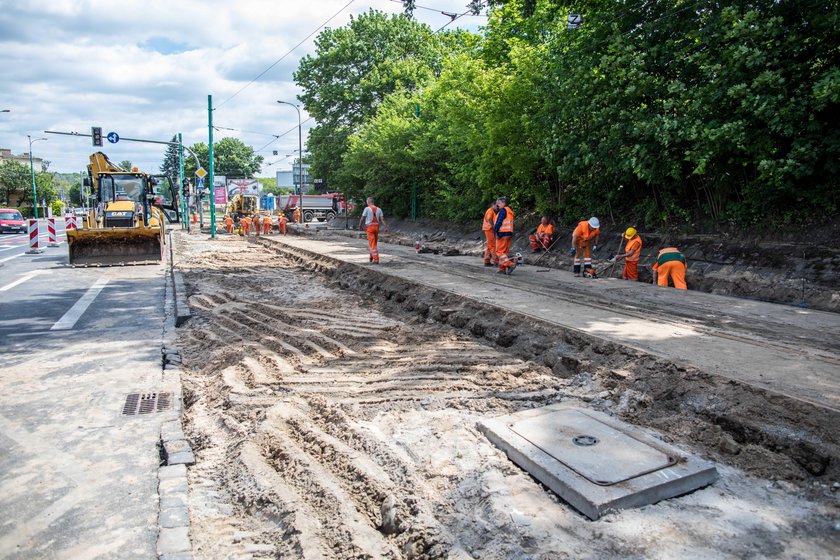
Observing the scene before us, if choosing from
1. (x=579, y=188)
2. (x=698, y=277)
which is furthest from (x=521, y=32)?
(x=698, y=277)

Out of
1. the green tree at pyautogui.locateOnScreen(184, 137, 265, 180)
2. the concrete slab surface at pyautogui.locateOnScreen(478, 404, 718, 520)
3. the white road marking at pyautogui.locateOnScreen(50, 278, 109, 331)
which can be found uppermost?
the green tree at pyautogui.locateOnScreen(184, 137, 265, 180)

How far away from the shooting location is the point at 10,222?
38.2m

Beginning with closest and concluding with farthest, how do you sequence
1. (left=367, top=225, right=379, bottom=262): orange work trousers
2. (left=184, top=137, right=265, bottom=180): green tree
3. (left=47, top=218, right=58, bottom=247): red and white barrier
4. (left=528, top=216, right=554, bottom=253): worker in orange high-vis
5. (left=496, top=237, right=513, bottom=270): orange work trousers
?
1. (left=496, top=237, right=513, bottom=270): orange work trousers
2. (left=367, top=225, right=379, bottom=262): orange work trousers
3. (left=528, top=216, right=554, bottom=253): worker in orange high-vis
4. (left=47, top=218, right=58, bottom=247): red and white barrier
5. (left=184, top=137, right=265, bottom=180): green tree

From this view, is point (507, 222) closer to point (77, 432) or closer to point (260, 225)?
point (77, 432)

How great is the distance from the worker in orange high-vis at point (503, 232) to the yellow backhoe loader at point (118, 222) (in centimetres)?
1010

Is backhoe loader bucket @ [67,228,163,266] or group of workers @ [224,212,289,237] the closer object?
backhoe loader bucket @ [67,228,163,266]

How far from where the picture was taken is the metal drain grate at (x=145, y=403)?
518 cm

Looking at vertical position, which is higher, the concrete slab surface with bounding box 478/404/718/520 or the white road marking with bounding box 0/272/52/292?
the concrete slab surface with bounding box 478/404/718/520

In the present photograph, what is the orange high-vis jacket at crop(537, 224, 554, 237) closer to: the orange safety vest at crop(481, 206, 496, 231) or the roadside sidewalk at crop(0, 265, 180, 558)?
the orange safety vest at crop(481, 206, 496, 231)

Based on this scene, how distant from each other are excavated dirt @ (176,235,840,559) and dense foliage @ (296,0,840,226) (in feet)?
21.5

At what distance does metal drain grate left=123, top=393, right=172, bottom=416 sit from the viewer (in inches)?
204

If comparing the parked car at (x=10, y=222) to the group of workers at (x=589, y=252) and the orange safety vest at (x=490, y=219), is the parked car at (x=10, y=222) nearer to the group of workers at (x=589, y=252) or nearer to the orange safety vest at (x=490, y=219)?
the group of workers at (x=589, y=252)

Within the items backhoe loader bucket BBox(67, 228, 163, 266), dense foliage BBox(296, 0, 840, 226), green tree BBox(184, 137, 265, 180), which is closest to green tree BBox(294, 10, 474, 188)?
dense foliage BBox(296, 0, 840, 226)

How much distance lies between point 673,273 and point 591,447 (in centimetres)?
831
